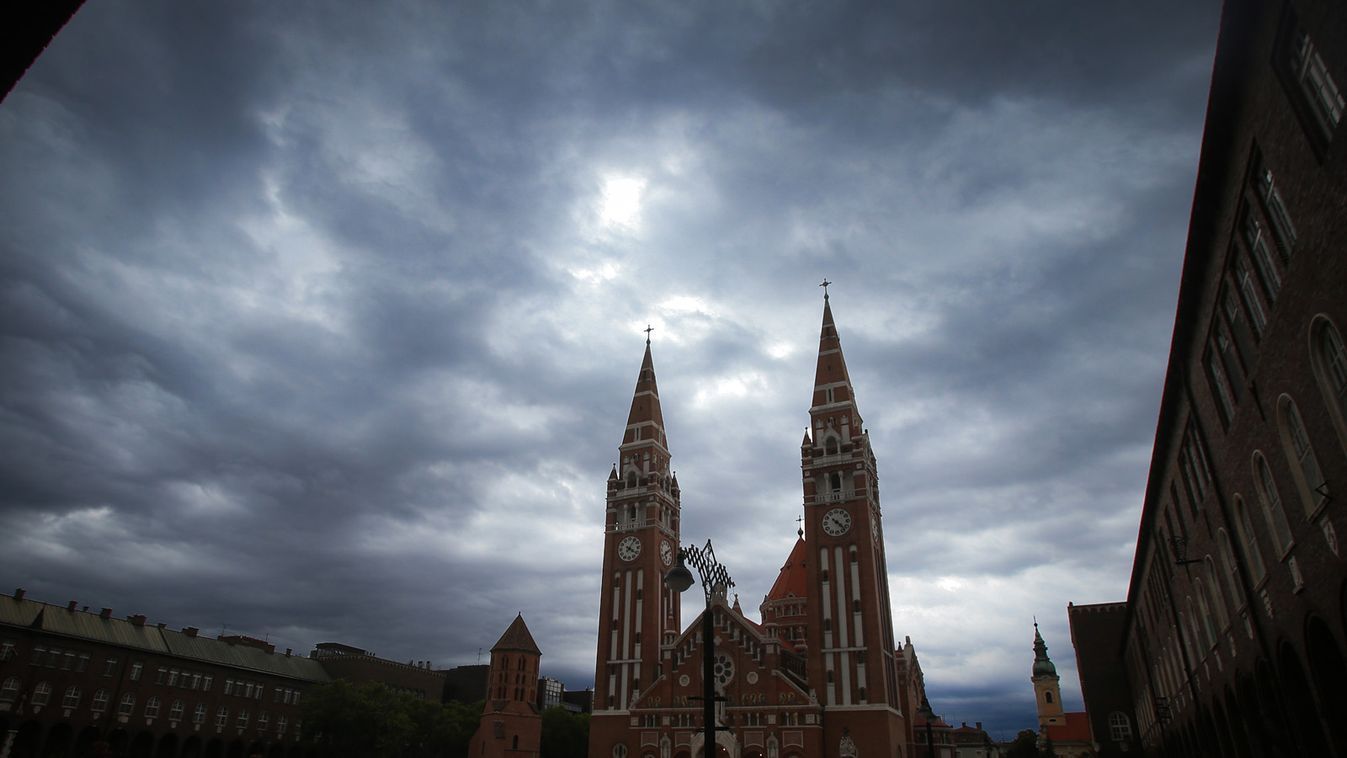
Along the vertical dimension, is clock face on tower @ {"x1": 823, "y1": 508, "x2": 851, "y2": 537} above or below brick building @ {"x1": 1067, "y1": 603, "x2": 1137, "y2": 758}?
above

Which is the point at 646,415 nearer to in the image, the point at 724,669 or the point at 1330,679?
the point at 724,669

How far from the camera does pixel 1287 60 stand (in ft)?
42.8

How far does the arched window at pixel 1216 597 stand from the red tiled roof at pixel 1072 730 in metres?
68.8

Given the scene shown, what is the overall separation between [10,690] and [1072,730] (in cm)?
9840

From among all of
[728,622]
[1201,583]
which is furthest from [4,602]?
[1201,583]

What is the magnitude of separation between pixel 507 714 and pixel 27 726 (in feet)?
125

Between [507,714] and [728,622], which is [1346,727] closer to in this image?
[728,622]

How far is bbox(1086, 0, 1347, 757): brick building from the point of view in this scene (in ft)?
41.2

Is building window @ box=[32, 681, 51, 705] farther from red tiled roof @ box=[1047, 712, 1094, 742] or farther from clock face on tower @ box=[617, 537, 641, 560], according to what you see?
red tiled roof @ box=[1047, 712, 1094, 742]

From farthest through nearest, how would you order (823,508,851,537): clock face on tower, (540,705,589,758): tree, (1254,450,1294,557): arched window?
1. (540,705,589,758): tree
2. (823,508,851,537): clock face on tower
3. (1254,450,1294,557): arched window

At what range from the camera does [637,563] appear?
67500mm

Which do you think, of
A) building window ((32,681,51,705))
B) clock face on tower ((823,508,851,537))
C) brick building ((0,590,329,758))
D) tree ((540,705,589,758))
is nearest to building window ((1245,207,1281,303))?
clock face on tower ((823,508,851,537))

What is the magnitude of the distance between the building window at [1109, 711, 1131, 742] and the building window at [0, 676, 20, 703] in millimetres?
85205

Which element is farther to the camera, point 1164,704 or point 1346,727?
point 1164,704
